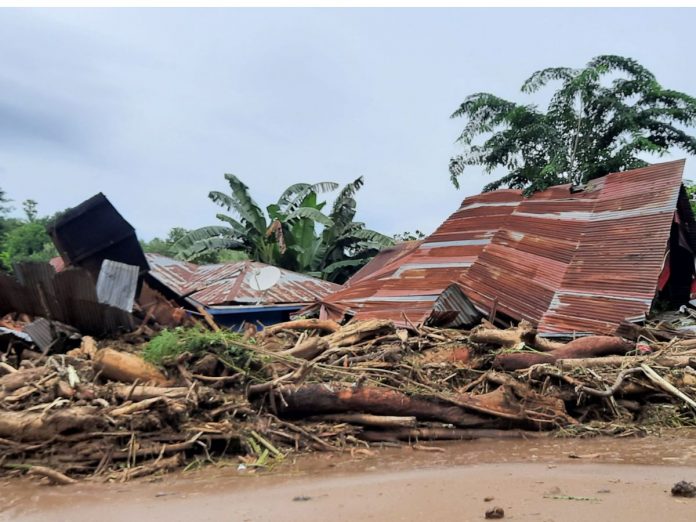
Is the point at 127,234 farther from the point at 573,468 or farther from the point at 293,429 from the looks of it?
the point at 573,468

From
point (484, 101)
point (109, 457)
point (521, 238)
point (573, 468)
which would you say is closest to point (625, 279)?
point (521, 238)

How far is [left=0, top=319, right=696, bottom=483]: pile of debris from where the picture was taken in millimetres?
4750

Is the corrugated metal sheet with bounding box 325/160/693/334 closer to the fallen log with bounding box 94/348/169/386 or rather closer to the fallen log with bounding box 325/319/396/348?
the fallen log with bounding box 325/319/396/348

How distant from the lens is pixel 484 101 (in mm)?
19125

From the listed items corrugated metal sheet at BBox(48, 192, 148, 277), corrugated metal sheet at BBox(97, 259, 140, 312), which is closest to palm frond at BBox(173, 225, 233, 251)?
corrugated metal sheet at BBox(48, 192, 148, 277)

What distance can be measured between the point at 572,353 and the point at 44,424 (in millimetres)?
5944

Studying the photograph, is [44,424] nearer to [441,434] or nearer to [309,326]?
[441,434]

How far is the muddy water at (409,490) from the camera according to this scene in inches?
131

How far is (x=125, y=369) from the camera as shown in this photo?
5.62 m

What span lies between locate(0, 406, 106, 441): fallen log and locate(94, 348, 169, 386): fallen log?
0.86 m

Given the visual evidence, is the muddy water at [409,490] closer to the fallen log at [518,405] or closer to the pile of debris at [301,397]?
the pile of debris at [301,397]

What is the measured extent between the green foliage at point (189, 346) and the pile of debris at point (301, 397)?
1cm

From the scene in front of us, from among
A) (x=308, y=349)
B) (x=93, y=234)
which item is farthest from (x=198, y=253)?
(x=308, y=349)

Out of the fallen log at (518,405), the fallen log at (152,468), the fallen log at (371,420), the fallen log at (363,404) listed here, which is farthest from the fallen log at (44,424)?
the fallen log at (518,405)
